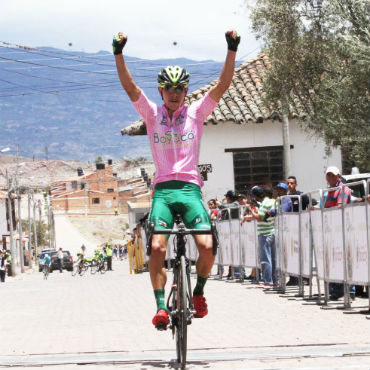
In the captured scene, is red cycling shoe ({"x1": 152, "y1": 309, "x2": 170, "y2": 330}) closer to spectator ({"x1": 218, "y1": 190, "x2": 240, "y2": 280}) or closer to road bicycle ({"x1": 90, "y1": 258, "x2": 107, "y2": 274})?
spectator ({"x1": 218, "y1": 190, "x2": 240, "y2": 280})

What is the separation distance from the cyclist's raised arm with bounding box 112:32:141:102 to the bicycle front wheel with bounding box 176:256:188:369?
4.77 feet

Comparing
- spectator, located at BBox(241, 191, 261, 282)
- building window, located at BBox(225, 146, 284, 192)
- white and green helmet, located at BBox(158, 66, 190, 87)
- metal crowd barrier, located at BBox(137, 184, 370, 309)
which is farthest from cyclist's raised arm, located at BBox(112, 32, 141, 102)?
building window, located at BBox(225, 146, 284, 192)

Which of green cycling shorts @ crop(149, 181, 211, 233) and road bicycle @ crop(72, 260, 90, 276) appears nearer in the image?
green cycling shorts @ crop(149, 181, 211, 233)

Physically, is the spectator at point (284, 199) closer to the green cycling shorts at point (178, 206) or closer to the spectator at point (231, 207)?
the spectator at point (231, 207)

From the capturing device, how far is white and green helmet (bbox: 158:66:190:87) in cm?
821

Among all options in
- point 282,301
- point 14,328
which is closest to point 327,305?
point 282,301

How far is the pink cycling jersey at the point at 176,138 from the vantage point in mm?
8094

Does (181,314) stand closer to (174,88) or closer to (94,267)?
(174,88)

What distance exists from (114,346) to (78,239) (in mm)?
145878

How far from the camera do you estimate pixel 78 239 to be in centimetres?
15425

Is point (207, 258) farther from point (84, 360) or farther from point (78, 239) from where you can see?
point (78, 239)

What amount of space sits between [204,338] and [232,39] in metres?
3.04

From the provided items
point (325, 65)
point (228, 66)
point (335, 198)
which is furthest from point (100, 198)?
point (228, 66)

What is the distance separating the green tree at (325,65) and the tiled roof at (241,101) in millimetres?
6683
